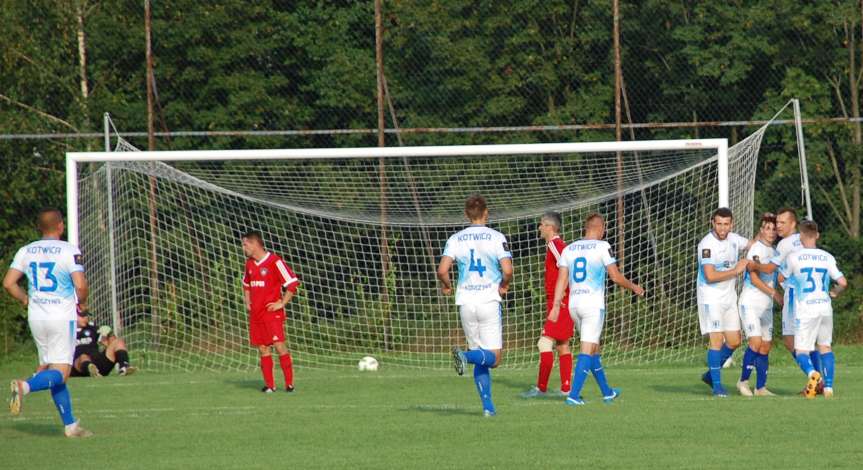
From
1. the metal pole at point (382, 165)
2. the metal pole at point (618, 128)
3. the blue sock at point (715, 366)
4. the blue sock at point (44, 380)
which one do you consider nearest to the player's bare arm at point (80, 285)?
the blue sock at point (44, 380)

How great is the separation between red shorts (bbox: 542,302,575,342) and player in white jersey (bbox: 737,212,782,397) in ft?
5.45

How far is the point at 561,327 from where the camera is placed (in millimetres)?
12320

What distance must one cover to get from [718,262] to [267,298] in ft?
15.4

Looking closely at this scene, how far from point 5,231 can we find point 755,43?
1202cm

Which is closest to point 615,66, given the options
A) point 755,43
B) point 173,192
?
point 755,43

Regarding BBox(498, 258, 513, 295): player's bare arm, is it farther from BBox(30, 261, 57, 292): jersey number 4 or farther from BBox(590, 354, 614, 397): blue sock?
BBox(30, 261, 57, 292): jersey number 4

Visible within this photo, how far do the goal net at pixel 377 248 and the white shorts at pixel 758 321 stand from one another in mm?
4147

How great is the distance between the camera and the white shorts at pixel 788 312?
11828 millimetres

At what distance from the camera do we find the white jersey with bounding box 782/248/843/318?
37.8 ft

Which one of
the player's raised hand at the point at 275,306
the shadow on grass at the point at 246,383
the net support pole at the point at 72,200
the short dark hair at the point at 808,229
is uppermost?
the net support pole at the point at 72,200

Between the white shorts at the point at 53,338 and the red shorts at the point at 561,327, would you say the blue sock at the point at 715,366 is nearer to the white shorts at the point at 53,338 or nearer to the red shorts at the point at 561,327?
the red shorts at the point at 561,327

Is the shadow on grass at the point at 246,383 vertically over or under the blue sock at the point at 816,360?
under

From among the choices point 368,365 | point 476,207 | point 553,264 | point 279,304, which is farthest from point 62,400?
point 368,365

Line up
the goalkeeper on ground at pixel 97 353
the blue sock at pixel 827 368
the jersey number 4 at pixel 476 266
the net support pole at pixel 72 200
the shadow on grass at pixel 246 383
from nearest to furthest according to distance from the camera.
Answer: the jersey number 4 at pixel 476 266
the blue sock at pixel 827 368
the shadow on grass at pixel 246 383
the net support pole at pixel 72 200
the goalkeeper on ground at pixel 97 353
